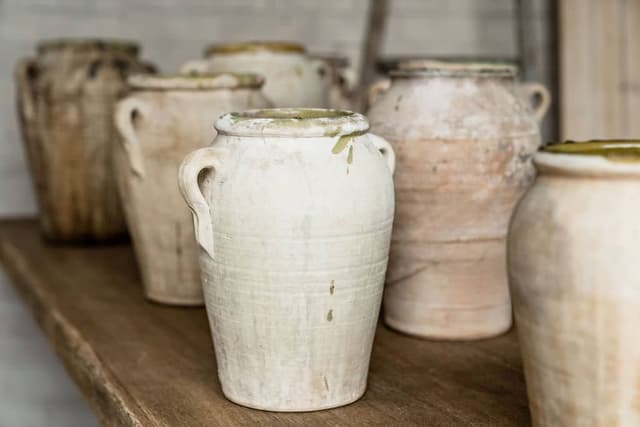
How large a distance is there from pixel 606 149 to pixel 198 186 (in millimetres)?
331

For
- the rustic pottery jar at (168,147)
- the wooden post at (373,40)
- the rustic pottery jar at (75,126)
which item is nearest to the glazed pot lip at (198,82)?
the rustic pottery jar at (168,147)

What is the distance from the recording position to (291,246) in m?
0.76

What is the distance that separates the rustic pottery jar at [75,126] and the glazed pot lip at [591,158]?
3.17 ft

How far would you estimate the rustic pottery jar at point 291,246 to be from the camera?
760 millimetres

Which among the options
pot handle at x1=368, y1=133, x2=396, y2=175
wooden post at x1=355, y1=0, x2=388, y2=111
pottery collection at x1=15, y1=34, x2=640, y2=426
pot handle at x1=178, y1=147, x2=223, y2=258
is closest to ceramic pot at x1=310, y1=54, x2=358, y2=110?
pottery collection at x1=15, y1=34, x2=640, y2=426

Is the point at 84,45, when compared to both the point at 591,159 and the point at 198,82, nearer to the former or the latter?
the point at 198,82

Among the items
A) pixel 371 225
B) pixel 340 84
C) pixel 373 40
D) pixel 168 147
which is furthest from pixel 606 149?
pixel 373 40

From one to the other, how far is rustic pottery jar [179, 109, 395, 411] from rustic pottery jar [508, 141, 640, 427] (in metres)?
0.17

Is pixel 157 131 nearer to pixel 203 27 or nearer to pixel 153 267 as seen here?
pixel 153 267

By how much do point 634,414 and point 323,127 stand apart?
12.9 inches

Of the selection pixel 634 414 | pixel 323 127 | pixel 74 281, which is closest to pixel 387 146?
pixel 323 127

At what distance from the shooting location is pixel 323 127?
78 cm

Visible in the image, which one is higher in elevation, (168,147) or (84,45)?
(84,45)

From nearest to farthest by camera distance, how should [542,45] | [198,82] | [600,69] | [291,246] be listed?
[291,246]
[198,82]
[600,69]
[542,45]
